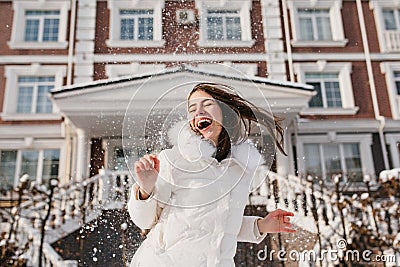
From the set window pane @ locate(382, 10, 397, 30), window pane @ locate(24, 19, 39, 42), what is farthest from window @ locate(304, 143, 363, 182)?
window pane @ locate(24, 19, 39, 42)

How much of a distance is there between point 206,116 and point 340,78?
3473mm

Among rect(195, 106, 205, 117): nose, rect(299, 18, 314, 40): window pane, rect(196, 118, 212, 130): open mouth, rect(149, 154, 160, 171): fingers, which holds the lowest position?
rect(149, 154, 160, 171): fingers

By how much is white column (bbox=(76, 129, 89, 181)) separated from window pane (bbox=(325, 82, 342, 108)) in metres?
2.04

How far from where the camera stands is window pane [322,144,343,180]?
3.62 meters

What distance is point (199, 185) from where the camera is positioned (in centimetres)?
74

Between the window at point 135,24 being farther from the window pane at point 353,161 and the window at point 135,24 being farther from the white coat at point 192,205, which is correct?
the white coat at point 192,205

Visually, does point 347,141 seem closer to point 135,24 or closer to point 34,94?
point 135,24

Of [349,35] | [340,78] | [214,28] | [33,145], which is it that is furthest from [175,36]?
[349,35]

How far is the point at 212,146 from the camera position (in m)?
0.75

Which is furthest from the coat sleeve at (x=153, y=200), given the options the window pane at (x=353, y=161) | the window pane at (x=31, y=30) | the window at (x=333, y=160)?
A: the window pane at (x=31, y=30)

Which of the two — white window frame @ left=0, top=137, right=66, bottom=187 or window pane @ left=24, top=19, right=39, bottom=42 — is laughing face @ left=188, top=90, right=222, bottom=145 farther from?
window pane @ left=24, top=19, right=39, bottom=42

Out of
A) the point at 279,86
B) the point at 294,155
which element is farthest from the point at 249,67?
the point at 294,155

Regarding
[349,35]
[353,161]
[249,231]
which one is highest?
[349,35]

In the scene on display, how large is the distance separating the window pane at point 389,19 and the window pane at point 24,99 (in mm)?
3177
